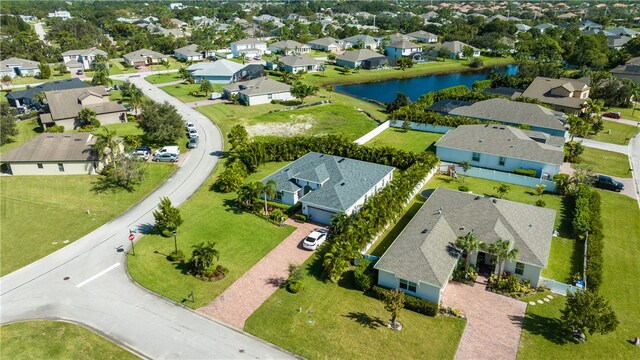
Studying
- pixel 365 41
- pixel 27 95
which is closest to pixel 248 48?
pixel 365 41

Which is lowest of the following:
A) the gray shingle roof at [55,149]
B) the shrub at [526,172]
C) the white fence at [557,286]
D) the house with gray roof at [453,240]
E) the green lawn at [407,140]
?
the white fence at [557,286]

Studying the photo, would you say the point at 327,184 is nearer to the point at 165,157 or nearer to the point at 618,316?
the point at 165,157

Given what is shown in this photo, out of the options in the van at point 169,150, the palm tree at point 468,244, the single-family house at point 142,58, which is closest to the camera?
the palm tree at point 468,244

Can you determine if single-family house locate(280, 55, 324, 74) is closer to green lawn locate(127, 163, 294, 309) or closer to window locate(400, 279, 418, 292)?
green lawn locate(127, 163, 294, 309)

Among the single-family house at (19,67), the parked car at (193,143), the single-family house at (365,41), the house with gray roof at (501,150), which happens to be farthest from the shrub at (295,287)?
the single-family house at (365,41)

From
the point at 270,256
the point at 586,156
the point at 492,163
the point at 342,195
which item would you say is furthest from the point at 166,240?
the point at 586,156

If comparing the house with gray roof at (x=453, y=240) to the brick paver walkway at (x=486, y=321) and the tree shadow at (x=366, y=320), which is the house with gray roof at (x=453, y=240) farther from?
the tree shadow at (x=366, y=320)

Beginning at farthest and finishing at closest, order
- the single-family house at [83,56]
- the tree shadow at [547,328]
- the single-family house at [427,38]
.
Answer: the single-family house at [427,38] → the single-family house at [83,56] → the tree shadow at [547,328]
